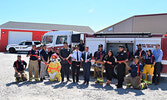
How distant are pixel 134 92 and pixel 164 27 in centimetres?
1377

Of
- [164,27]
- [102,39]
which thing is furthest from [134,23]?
[102,39]

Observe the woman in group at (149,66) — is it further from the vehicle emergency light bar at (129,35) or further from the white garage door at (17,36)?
the white garage door at (17,36)

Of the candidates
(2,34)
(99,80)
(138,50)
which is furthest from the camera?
(2,34)

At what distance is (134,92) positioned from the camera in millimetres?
6035

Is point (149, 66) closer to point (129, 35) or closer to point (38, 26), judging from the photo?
point (129, 35)

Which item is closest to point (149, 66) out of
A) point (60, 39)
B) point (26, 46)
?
point (60, 39)

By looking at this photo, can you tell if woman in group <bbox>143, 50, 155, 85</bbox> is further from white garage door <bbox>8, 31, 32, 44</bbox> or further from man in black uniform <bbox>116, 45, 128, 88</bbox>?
white garage door <bbox>8, 31, 32, 44</bbox>

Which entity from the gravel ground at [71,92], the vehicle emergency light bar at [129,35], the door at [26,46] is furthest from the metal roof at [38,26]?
the gravel ground at [71,92]

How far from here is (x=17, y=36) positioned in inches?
1059

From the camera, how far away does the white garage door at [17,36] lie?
86.7 feet

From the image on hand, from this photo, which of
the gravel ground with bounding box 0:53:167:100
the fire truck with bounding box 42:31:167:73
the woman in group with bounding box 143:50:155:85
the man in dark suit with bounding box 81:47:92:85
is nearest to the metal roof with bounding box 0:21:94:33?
the fire truck with bounding box 42:31:167:73

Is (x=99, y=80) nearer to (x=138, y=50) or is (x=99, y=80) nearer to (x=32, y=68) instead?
(x=138, y=50)

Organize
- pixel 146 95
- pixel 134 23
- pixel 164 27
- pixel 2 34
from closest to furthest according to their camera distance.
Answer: pixel 146 95 → pixel 164 27 → pixel 134 23 → pixel 2 34

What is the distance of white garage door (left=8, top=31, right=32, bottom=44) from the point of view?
86.7 ft
